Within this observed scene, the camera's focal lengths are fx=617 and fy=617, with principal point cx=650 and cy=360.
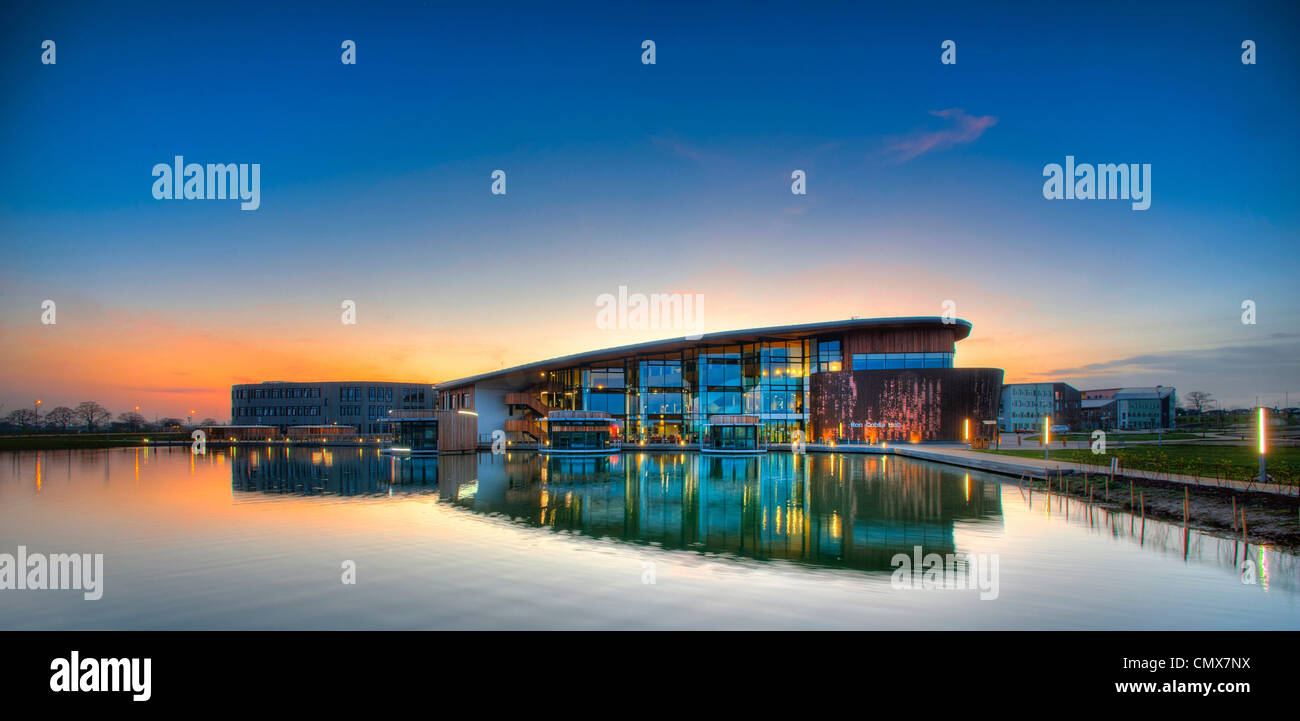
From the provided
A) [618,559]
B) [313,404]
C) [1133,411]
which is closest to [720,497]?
[618,559]

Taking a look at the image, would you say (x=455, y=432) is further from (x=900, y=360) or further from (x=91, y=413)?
(x=91, y=413)

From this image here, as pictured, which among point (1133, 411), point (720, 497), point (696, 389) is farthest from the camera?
point (1133, 411)

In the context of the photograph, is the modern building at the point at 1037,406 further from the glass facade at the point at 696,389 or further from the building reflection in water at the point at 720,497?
the building reflection in water at the point at 720,497

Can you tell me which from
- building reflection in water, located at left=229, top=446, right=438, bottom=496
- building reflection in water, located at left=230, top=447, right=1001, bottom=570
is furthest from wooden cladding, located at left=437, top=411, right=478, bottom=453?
building reflection in water, located at left=230, top=447, right=1001, bottom=570

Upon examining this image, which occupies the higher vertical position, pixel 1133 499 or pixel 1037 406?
pixel 1133 499

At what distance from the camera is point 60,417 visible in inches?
5664

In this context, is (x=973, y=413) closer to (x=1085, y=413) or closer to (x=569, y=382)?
(x=569, y=382)

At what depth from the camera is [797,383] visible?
65312 mm

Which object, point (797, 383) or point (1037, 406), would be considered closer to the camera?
point (797, 383)

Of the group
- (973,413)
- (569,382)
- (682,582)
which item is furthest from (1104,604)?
(569,382)

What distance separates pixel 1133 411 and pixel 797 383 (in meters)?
111

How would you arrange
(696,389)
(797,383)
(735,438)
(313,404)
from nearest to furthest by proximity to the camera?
(735,438)
(797,383)
(696,389)
(313,404)

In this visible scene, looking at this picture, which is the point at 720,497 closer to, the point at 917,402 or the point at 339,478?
the point at 339,478

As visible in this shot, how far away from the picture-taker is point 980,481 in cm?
3102
